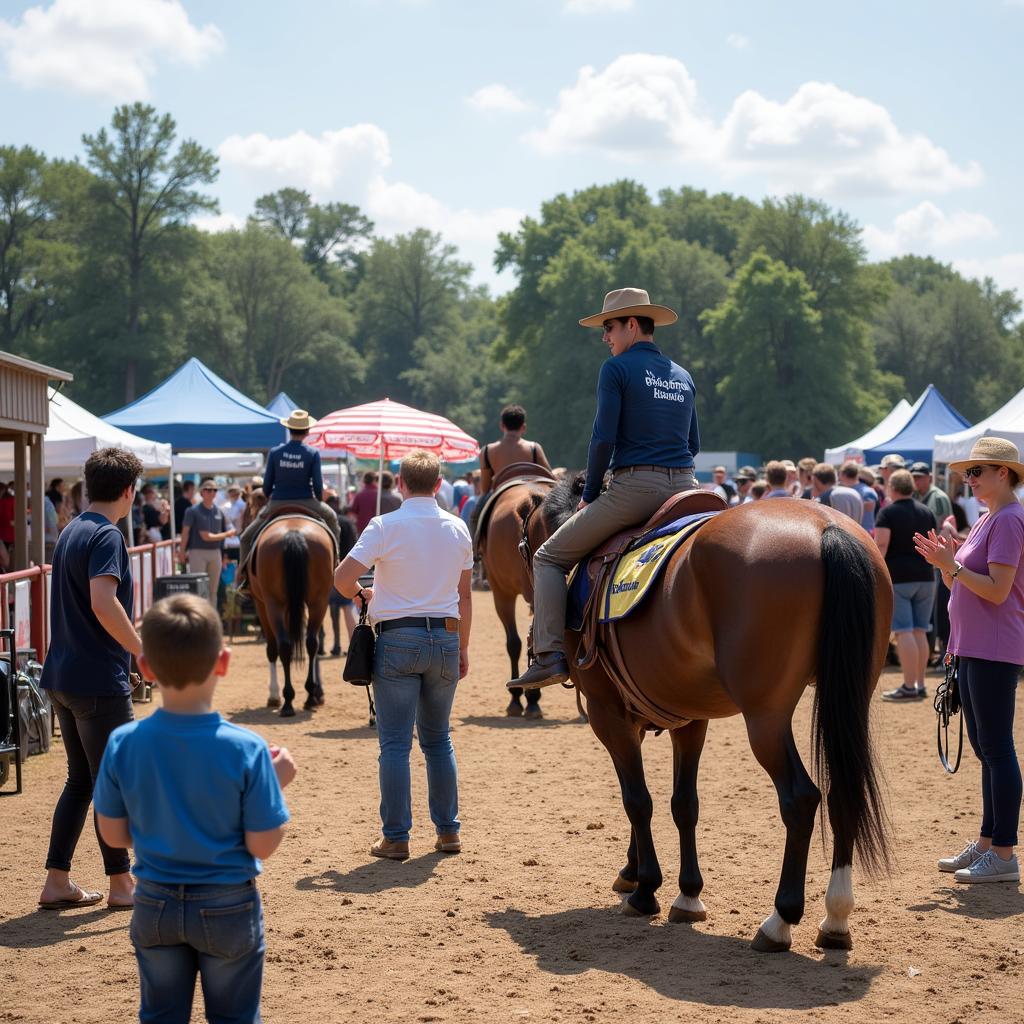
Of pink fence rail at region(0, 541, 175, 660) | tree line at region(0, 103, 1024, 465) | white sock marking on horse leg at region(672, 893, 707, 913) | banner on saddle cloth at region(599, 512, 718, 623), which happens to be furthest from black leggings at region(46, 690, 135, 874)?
tree line at region(0, 103, 1024, 465)

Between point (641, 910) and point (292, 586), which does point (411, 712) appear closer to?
point (641, 910)

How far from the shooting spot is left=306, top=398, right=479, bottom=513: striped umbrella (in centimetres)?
1577

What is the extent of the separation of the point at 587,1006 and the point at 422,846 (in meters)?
2.68

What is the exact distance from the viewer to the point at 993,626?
20.1ft

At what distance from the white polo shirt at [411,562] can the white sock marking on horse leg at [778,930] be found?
95.9 inches

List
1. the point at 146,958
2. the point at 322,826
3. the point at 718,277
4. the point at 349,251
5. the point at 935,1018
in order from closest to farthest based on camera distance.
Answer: the point at 146,958 < the point at 935,1018 < the point at 322,826 < the point at 718,277 < the point at 349,251

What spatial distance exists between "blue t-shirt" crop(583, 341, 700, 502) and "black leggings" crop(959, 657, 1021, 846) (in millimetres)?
1750

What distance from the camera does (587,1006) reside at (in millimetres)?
4613

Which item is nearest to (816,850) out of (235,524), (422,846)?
(422,846)

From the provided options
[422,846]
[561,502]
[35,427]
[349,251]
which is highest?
[349,251]

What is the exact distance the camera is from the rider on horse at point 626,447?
5.98 meters

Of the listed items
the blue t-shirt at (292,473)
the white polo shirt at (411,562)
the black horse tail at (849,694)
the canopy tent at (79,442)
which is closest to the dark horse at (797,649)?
the black horse tail at (849,694)

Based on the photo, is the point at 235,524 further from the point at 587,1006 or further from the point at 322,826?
the point at 587,1006

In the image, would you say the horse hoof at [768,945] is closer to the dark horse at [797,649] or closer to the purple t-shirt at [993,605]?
the dark horse at [797,649]
